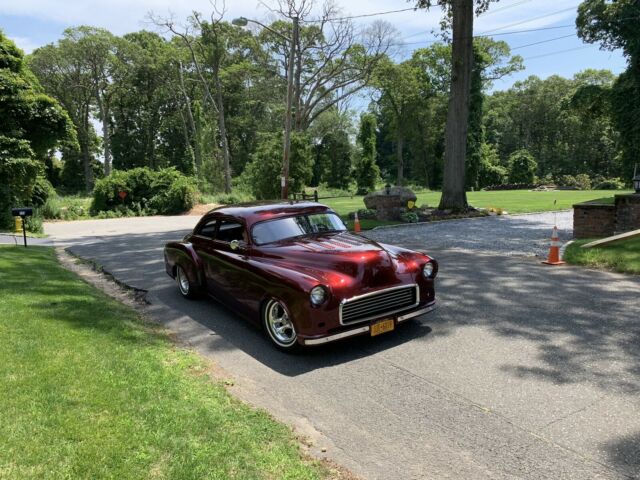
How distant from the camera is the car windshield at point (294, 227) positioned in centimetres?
596

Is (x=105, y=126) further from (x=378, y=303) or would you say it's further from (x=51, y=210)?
(x=378, y=303)

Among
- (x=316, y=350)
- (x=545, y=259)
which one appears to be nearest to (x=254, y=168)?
(x=545, y=259)

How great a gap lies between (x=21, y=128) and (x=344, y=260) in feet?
65.8

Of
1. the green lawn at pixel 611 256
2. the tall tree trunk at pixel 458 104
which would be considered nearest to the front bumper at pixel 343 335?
the green lawn at pixel 611 256

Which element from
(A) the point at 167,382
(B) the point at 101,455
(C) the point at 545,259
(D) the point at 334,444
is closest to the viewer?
(B) the point at 101,455

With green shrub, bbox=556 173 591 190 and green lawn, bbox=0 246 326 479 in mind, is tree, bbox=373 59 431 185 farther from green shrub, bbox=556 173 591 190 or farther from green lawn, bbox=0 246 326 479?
green lawn, bbox=0 246 326 479

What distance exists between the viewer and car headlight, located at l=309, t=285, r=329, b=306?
4.62 metres

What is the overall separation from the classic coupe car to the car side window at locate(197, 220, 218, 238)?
28 millimetres

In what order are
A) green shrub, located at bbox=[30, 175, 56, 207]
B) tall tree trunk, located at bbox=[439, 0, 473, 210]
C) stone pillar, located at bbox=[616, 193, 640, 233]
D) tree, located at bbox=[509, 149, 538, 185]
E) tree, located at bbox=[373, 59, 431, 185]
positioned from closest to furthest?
1. stone pillar, located at bbox=[616, 193, 640, 233]
2. tall tree trunk, located at bbox=[439, 0, 473, 210]
3. green shrub, located at bbox=[30, 175, 56, 207]
4. tree, located at bbox=[373, 59, 431, 185]
5. tree, located at bbox=[509, 149, 538, 185]

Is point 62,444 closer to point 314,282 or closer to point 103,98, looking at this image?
point 314,282

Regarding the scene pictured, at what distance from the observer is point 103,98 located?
5397 centimetres

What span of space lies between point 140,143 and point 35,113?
41099 mm

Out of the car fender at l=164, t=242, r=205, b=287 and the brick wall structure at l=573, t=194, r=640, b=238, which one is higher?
the brick wall structure at l=573, t=194, r=640, b=238

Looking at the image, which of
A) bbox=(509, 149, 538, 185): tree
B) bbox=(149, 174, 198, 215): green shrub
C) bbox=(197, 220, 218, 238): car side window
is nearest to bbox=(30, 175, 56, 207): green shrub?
bbox=(149, 174, 198, 215): green shrub
